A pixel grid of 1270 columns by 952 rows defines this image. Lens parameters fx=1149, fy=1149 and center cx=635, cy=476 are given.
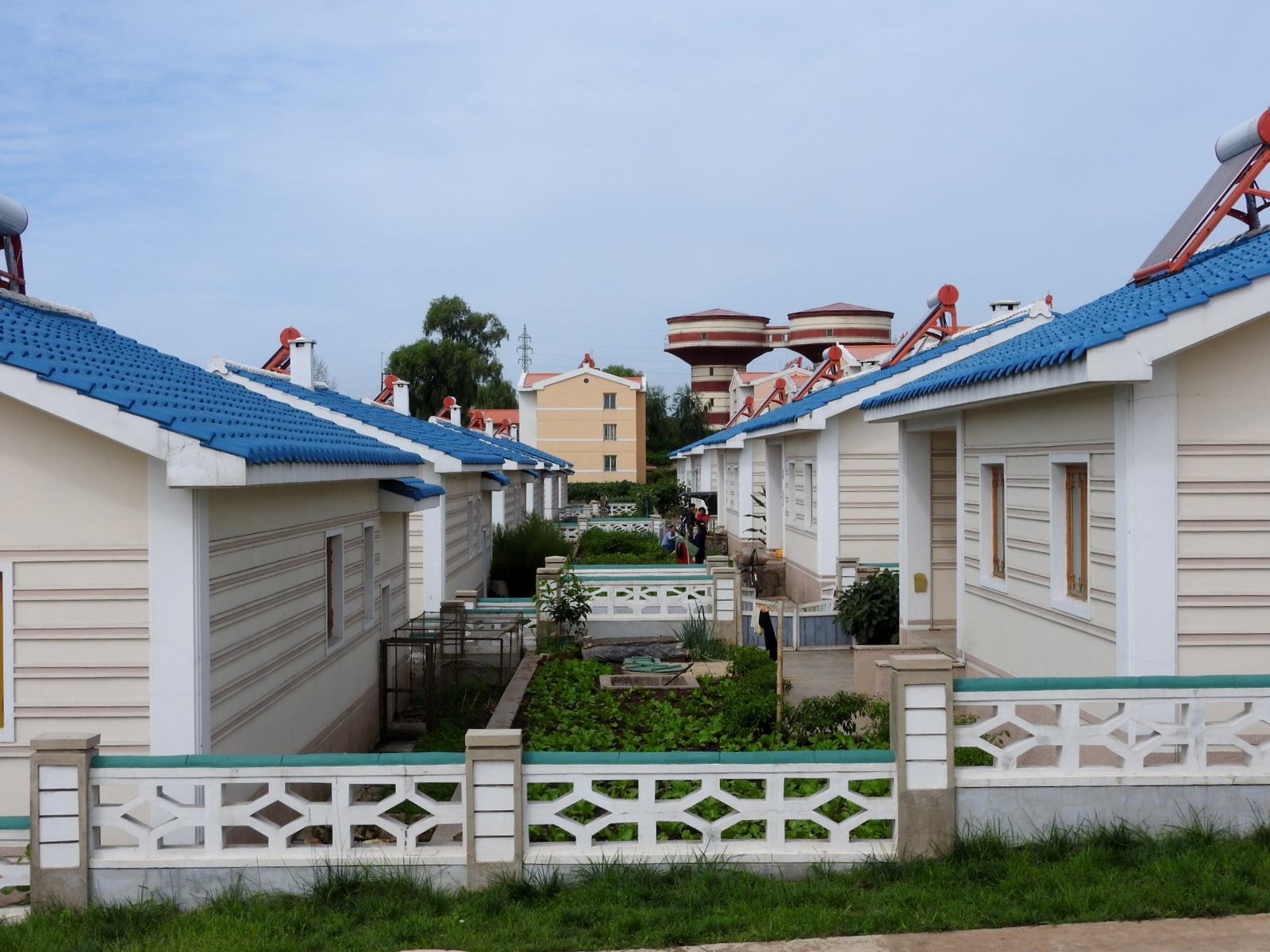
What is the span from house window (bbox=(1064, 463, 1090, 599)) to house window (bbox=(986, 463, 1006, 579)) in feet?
4.90

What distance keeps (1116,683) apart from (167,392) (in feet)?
22.6

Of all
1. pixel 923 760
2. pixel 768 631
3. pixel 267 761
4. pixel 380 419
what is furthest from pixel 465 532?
pixel 923 760

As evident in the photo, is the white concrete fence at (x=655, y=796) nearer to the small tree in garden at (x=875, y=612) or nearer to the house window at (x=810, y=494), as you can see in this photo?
the small tree in garden at (x=875, y=612)

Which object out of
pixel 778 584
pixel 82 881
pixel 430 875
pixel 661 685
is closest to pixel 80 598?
pixel 82 881

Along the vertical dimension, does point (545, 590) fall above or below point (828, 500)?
below

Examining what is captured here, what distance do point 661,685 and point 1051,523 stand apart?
16.6 feet

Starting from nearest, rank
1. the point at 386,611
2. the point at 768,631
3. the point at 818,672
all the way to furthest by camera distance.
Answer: the point at 386,611 → the point at 768,631 → the point at 818,672

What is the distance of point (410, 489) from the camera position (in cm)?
1342

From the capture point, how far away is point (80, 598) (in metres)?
7.25

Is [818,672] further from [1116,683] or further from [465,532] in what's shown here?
[1116,683]

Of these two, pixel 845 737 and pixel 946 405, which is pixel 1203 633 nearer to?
pixel 845 737

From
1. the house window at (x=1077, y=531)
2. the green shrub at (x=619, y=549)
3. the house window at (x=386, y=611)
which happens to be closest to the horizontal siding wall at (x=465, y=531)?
the green shrub at (x=619, y=549)

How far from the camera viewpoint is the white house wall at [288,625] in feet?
25.5

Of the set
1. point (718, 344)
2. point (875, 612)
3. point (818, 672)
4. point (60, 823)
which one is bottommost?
point (818, 672)
